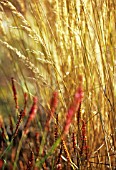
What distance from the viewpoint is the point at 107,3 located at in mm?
1693

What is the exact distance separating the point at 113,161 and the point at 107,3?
28.2 inches

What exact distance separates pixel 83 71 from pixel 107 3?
1.24 feet

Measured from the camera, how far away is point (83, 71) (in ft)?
6.33

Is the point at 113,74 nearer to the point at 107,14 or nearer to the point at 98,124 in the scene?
the point at 107,14

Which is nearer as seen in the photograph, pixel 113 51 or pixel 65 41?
pixel 113 51

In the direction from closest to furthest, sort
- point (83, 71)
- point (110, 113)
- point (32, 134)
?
point (110, 113), point (83, 71), point (32, 134)

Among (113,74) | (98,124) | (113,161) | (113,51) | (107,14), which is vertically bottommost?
(113,161)

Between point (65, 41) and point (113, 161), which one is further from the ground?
point (65, 41)

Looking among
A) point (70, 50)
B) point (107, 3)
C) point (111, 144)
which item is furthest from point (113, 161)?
point (107, 3)

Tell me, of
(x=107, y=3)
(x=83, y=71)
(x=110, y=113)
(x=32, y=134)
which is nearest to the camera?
(x=107, y=3)

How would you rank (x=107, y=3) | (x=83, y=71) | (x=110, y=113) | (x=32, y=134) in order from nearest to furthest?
1. (x=107, y=3)
2. (x=110, y=113)
3. (x=83, y=71)
4. (x=32, y=134)

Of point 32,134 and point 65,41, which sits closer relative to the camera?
point 65,41

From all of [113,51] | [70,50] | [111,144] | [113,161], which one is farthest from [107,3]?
[113,161]

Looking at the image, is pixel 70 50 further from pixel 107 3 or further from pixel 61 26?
pixel 107 3
